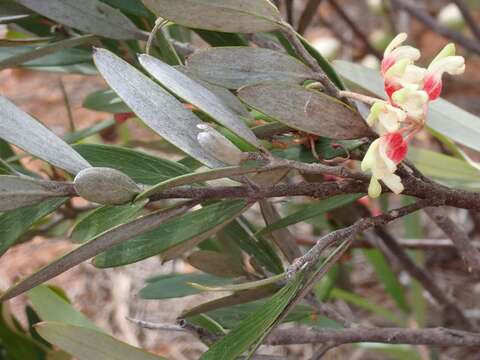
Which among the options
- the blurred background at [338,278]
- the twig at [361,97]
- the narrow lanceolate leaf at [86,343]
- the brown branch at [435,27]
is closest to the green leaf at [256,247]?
the narrow lanceolate leaf at [86,343]

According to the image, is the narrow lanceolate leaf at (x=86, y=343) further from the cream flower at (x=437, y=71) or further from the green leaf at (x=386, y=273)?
the green leaf at (x=386, y=273)

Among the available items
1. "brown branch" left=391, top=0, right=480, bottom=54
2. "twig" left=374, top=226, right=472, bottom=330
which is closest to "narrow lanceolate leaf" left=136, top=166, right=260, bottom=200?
"twig" left=374, top=226, right=472, bottom=330

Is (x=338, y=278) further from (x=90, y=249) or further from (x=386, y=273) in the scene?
(x=90, y=249)

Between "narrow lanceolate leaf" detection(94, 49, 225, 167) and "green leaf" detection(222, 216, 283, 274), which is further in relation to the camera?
"green leaf" detection(222, 216, 283, 274)

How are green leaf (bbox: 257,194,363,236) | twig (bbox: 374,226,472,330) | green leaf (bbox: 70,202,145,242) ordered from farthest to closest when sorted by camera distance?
1. twig (bbox: 374,226,472,330)
2. green leaf (bbox: 257,194,363,236)
3. green leaf (bbox: 70,202,145,242)

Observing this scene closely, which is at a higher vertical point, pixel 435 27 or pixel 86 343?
pixel 435 27

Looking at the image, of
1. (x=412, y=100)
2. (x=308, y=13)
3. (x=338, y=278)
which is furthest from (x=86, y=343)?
(x=338, y=278)

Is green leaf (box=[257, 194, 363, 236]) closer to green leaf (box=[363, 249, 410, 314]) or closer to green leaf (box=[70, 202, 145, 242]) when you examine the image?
green leaf (box=[70, 202, 145, 242])

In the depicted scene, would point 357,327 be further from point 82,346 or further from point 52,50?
point 52,50
